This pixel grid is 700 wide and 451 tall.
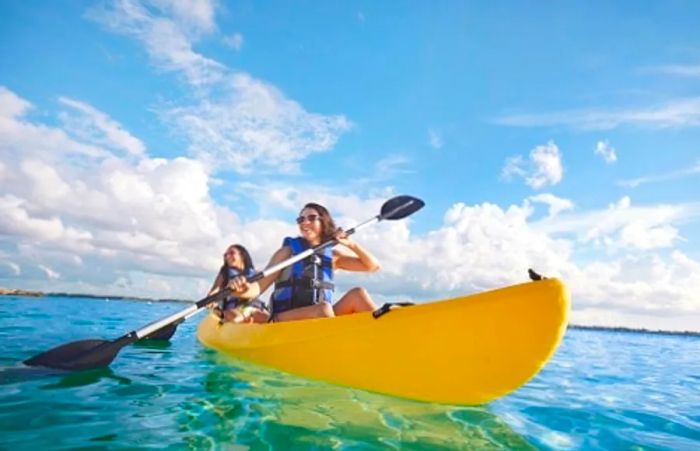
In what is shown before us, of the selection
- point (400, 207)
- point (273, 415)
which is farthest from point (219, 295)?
point (400, 207)

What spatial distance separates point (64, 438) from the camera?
115 inches

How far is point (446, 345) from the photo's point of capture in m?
3.87

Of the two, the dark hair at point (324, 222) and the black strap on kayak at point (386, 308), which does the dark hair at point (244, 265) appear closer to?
the dark hair at point (324, 222)

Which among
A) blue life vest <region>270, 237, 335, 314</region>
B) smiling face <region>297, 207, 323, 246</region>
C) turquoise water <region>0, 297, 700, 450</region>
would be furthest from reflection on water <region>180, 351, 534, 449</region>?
smiling face <region>297, 207, 323, 246</region>

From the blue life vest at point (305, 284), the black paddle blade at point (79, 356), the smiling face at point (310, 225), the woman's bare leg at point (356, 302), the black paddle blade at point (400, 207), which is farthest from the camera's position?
the black paddle blade at point (400, 207)

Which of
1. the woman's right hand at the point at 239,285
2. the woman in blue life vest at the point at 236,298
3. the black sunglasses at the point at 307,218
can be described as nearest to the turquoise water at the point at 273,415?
the woman's right hand at the point at 239,285

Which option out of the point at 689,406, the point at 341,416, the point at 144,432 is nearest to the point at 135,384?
the point at 144,432

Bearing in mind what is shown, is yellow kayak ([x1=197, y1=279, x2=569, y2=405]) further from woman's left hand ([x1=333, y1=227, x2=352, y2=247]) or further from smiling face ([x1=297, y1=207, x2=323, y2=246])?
smiling face ([x1=297, y1=207, x2=323, y2=246])

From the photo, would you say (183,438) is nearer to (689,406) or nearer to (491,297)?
(491,297)

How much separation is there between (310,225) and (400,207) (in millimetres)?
1650

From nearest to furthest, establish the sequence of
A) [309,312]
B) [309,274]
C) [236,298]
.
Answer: [309,312]
[309,274]
[236,298]

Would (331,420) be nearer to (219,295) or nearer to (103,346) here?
(219,295)

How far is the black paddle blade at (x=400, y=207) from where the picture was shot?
23.6ft

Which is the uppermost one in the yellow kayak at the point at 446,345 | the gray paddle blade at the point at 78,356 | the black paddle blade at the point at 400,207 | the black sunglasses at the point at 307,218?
the black paddle blade at the point at 400,207
